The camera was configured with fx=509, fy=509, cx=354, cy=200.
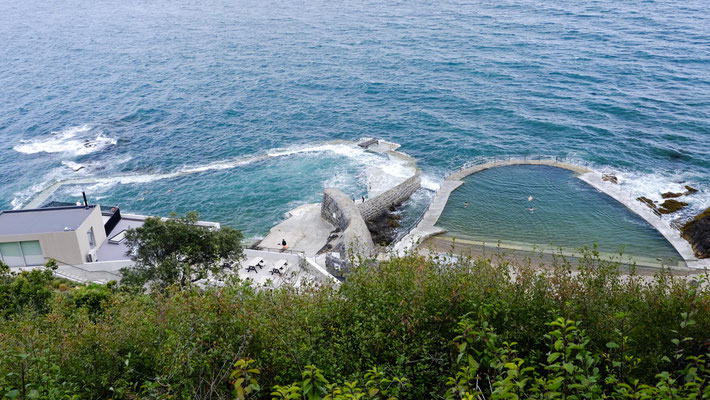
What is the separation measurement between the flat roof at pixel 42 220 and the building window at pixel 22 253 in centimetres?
99

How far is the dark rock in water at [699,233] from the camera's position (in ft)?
139

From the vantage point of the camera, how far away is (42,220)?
1705 inches

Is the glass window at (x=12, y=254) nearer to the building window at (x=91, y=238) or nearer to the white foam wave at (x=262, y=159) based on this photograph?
the building window at (x=91, y=238)

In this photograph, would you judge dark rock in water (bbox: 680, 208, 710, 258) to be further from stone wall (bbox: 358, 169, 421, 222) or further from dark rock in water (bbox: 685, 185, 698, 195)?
stone wall (bbox: 358, 169, 421, 222)

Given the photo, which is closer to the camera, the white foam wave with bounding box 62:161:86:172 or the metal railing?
the metal railing

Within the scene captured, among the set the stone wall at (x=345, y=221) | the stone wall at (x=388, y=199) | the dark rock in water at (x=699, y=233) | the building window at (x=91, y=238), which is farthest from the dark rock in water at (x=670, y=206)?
the building window at (x=91, y=238)

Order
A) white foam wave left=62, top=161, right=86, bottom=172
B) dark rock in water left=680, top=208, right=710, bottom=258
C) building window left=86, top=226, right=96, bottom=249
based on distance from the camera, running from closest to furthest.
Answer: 1. dark rock in water left=680, top=208, right=710, bottom=258
2. building window left=86, top=226, right=96, bottom=249
3. white foam wave left=62, top=161, right=86, bottom=172

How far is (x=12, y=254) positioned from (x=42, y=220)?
3.50 meters

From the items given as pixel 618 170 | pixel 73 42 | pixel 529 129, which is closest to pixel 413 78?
pixel 529 129

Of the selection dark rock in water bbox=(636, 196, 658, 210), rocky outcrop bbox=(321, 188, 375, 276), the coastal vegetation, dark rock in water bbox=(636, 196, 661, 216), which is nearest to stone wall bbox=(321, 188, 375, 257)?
rocky outcrop bbox=(321, 188, 375, 276)

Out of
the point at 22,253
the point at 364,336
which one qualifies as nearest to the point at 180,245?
the point at 22,253

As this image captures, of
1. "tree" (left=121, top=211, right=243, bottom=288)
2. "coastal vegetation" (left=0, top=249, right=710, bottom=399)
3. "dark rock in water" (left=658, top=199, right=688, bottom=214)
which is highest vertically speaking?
"coastal vegetation" (left=0, top=249, right=710, bottom=399)

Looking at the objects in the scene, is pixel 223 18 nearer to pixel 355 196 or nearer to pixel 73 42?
pixel 73 42

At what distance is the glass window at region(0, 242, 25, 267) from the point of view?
41.2 m
